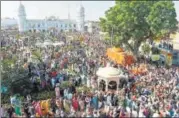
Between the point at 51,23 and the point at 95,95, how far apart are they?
334 ft

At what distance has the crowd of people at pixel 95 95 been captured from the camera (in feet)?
46.9

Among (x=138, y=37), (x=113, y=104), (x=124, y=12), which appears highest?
(x=124, y=12)

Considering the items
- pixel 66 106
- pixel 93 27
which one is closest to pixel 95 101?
pixel 66 106

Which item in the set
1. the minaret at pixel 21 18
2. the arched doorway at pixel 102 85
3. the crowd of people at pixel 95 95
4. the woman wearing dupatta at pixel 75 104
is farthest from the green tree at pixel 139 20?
the minaret at pixel 21 18

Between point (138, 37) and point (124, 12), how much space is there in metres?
2.59

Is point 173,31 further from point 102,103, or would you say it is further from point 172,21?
point 102,103

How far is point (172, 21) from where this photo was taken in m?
31.2

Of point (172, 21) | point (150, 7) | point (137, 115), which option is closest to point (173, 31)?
point (172, 21)

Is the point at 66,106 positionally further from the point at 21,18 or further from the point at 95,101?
the point at 21,18

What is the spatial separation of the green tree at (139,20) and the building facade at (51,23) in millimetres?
70926

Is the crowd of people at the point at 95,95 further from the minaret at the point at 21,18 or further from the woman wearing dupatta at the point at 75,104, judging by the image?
the minaret at the point at 21,18

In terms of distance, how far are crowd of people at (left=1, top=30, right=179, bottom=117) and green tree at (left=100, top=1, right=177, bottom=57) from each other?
4813 millimetres

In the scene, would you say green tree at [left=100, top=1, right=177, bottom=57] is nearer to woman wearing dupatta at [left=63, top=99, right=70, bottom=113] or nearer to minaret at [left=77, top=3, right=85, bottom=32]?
woman wearing dupatta at [left=63, top=99, right=70, bottom=113]

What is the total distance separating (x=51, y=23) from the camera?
4579 inches
